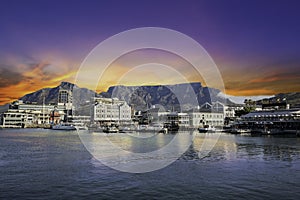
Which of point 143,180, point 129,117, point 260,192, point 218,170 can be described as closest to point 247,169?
point 218,170

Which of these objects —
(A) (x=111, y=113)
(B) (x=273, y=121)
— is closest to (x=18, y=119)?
(A) (x=111, y=113)

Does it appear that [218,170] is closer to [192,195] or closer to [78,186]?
[192,195]

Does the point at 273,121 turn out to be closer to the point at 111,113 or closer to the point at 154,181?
the point at 154,181

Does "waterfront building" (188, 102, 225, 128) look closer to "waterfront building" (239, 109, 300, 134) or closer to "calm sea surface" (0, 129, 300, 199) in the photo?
"waterfront building" (239, 109, 300, 134)

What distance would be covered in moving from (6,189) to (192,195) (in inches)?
392

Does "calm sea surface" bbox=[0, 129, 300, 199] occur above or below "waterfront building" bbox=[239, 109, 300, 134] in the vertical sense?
below

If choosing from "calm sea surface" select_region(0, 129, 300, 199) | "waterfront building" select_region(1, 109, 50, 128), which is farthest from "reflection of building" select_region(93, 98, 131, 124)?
"calm sea surface" select_region(0, 129, 300, 199)

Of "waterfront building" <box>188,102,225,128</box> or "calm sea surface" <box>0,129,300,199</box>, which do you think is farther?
"waterfront building" <box>188,102,225,128</box>

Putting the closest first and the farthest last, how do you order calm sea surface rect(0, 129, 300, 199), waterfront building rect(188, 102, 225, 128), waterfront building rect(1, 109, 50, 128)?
calm sea surface rect(0, 129, 300, 199)
waterfront building rect(188, 102, 225, 128)
waterfront building rect(1, 109, 50, 128)

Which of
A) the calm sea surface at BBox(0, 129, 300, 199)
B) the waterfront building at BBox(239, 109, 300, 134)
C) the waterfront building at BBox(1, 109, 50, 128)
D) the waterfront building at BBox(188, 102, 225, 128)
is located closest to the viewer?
the calm sea surface at BBox(0, 129, 300, 199)

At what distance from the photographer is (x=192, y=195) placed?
13641 millimetres

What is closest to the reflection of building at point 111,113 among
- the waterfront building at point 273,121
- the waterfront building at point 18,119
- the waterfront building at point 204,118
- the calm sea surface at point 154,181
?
the waterfront building at point 18,119

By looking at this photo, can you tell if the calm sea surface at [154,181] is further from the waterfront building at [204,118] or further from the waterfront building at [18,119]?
the waterfront building at [18,119]

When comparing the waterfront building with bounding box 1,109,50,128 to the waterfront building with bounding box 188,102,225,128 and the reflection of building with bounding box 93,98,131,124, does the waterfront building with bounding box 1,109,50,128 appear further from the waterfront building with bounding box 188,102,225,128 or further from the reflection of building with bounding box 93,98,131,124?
the waterfront building with bounding box 188,102,225,128
